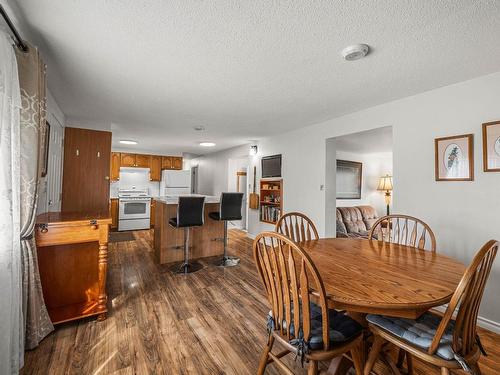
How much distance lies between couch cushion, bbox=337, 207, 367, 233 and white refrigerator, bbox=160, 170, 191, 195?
13.1ft

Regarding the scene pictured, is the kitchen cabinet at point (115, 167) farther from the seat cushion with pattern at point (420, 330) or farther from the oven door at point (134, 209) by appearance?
the seat cushion with pattern at point (420, 330)

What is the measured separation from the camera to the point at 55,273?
7.14ft

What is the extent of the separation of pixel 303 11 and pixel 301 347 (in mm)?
1769

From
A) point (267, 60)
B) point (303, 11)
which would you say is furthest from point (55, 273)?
point (303, 11)

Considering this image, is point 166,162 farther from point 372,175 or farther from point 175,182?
point 372,175

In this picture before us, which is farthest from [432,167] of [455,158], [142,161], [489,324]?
[142,161]

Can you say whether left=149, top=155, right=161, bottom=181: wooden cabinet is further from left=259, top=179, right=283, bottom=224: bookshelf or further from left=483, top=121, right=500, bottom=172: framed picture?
left=483, top=121, right=500, bottom=172: framed picture

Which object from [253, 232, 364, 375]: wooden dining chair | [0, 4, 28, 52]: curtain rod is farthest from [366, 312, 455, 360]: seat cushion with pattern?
[0, 4, 28, 52]: curtain rod

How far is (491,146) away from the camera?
2.02 m

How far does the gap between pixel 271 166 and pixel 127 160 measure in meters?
4.01

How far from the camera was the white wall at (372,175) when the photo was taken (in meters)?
5.55

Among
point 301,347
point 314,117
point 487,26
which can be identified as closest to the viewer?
point 301,347

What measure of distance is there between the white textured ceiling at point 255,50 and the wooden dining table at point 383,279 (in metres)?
1.48

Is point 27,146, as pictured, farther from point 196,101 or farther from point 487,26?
point 487,26
